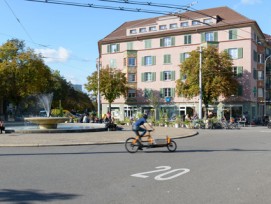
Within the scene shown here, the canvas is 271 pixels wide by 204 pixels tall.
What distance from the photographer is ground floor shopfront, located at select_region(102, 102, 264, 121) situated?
5628cm

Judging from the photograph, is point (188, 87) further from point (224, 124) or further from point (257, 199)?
point (257, 199)

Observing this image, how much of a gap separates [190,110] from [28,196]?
183 feet

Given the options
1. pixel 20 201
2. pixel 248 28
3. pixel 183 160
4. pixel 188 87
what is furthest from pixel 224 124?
pixel 20 201

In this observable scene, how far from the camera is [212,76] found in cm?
5178

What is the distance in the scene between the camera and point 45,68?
59.5 metres

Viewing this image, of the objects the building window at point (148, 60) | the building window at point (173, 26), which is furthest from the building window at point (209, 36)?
the building window at point (148, 60)

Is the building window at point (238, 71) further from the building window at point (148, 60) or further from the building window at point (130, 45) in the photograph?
the building window at point (130, 45)

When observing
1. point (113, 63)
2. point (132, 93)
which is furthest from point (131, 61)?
point (132, 93)

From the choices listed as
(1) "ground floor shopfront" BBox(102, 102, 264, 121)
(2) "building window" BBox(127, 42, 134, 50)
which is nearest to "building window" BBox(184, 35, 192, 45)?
(1) "ground floor shopfront" BBox(102, 102, 264, 121)

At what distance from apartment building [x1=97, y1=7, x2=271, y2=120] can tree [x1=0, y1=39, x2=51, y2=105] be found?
16.4 meters

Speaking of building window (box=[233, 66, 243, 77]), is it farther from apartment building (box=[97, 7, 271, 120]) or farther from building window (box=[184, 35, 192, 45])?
building window (box=[184, 35, 192, 45])

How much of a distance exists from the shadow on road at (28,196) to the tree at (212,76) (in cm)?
4495

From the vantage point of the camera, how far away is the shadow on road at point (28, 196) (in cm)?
686

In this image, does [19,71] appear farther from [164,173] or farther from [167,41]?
[164,173]
